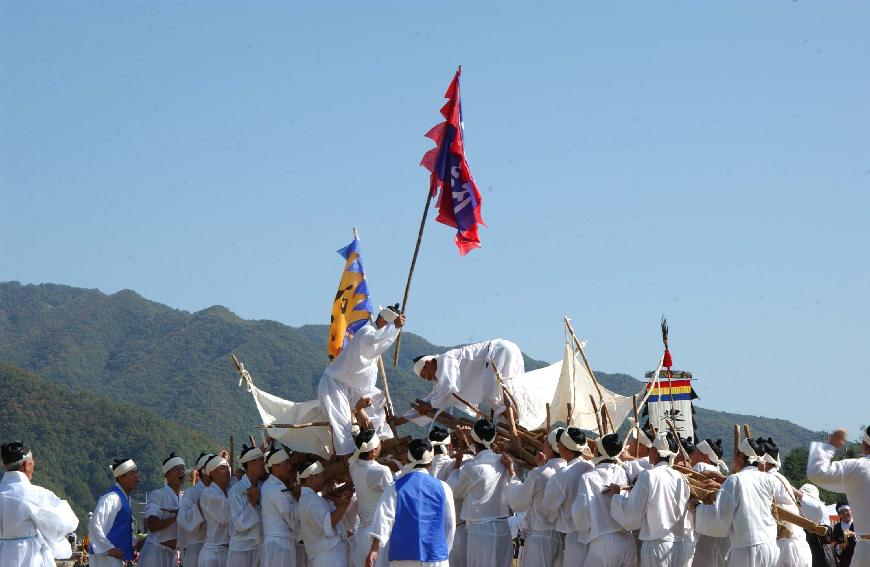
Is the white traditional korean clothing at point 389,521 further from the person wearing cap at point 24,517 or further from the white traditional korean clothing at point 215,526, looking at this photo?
the white traditional korean clothing at point 215,526

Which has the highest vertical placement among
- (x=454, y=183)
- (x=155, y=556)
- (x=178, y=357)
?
(x=178, y=357)

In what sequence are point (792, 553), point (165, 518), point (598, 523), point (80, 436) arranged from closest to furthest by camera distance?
point (598, 523) < point (792, 553) < point (165, 518) < point (80, 436)

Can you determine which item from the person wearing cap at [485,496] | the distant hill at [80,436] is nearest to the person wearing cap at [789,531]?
the person wearing cap at [485,496]

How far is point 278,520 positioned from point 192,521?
4.35ft

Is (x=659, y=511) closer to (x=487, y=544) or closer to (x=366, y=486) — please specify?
(x=487, y=544)

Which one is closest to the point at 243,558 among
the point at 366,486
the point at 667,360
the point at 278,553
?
the point at 278,553

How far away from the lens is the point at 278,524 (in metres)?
12.3

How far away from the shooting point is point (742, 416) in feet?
412

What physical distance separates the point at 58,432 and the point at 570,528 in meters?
66.4

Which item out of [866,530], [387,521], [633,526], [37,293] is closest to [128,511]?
[387,521]

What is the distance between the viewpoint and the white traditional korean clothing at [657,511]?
10.9 m

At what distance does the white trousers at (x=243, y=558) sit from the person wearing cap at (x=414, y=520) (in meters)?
3.28

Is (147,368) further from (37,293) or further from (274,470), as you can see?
(274,470)

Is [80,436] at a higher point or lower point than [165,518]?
higher
